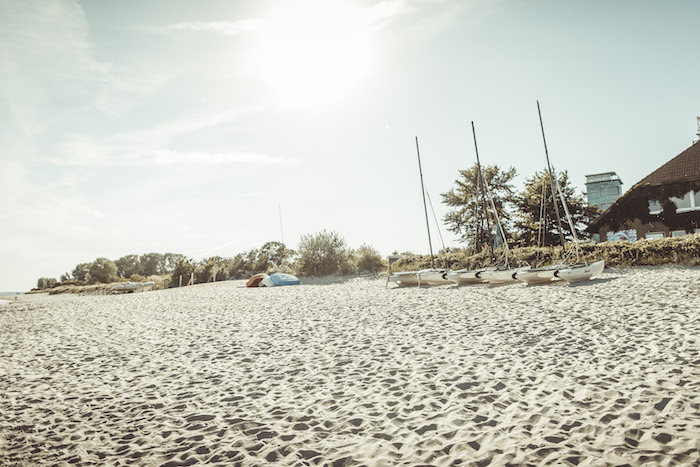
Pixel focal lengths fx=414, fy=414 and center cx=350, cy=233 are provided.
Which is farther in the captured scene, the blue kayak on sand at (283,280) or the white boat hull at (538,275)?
the blue kayak on sand at (283,280)

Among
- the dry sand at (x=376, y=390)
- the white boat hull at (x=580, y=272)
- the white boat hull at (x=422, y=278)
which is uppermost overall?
the white boat hull at (x=422, y=278)

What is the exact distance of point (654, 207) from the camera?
26484 mm

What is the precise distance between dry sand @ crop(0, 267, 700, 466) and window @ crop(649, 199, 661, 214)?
18095 mm

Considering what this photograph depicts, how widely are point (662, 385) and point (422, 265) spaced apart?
20.9 m

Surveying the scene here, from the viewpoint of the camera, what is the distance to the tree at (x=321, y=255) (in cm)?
3048

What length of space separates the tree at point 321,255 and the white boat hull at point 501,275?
13521 mm

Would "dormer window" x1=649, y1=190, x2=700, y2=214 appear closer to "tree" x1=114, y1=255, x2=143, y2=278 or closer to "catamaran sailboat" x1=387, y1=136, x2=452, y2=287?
"catamaran sailboat" x1=387, y1=136, x2=452, y2=287

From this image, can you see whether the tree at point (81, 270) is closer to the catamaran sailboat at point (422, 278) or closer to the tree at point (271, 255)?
the tree at point (271, 255)

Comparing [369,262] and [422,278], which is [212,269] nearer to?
[369,262]

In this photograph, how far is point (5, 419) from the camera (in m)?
5.49

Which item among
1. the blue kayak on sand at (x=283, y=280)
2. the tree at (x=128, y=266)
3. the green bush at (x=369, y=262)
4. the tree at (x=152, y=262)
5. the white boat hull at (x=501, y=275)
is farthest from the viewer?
the tree at (x=152, y=262)

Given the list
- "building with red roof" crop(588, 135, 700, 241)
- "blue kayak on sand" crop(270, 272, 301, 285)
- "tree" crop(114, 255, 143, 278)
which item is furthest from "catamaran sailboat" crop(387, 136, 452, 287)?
"tree" crop(114, 255, 143, 278)

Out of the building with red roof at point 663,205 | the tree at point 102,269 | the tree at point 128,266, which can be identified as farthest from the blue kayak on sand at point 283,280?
the tree at point 128,266

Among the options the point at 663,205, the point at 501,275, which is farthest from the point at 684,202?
the point at 501,275
